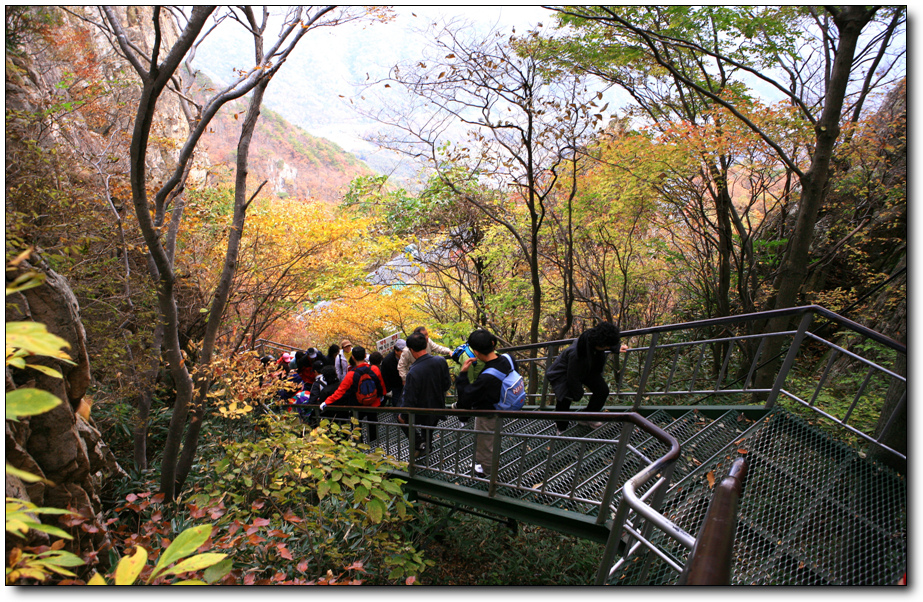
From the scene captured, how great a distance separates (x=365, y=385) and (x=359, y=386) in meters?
0.07

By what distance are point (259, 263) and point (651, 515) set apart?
799cm

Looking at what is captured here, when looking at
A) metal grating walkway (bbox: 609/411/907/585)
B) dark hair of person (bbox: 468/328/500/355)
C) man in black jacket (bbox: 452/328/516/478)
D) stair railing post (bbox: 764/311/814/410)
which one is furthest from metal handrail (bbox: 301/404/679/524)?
stair railing post (bbox: 764/311/814/410)

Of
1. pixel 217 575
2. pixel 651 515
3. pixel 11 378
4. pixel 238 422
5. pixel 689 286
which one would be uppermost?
pixel 689 286

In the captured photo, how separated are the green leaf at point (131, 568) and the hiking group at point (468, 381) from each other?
8.45 feet

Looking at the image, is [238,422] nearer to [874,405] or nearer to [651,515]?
[651,515]

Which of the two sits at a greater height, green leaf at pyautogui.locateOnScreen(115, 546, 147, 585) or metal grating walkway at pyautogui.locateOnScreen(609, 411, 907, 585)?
green leaf at pyautogui.locateOnScreen(115, 546, 147, 585)

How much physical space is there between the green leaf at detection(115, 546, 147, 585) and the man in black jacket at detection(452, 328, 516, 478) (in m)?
2.82

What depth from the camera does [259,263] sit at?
26.9ft

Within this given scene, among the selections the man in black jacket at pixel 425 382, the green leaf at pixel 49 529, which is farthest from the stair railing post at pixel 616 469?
the green leaf at pixel 49 529

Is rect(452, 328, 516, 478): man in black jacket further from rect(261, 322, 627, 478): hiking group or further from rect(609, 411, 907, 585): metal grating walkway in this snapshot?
rect(609, 411, 907, 585): metal grating walkway

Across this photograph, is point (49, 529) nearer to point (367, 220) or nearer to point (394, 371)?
point (394, 371)

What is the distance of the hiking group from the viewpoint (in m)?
4.01

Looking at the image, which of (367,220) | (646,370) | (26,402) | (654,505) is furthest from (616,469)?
(367,220)

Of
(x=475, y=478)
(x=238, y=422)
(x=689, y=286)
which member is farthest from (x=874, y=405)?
(x=238, y=422)
